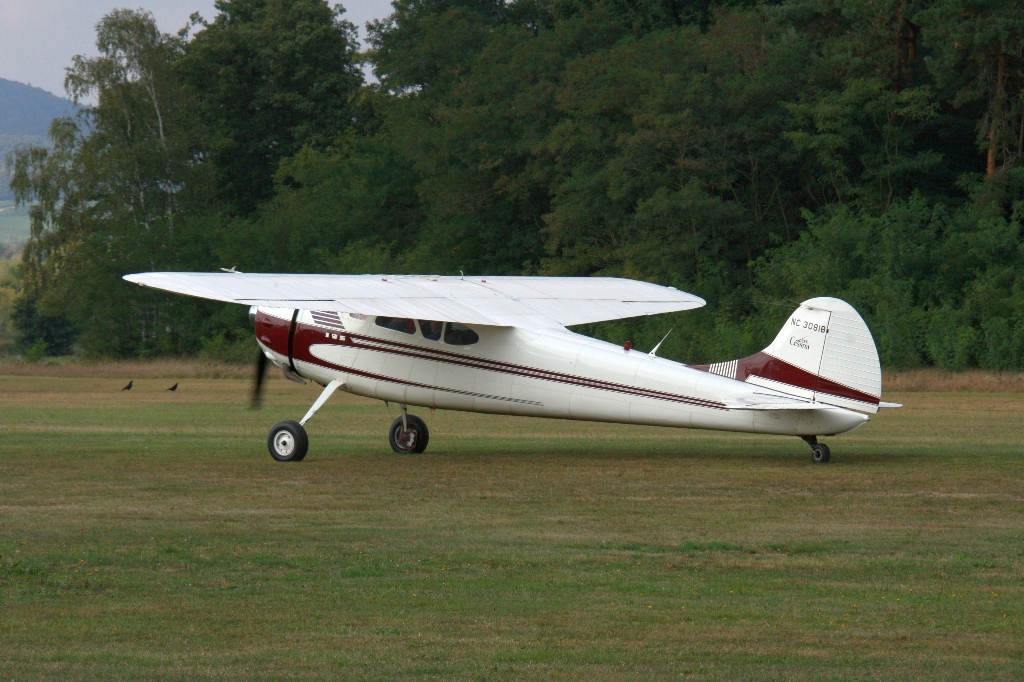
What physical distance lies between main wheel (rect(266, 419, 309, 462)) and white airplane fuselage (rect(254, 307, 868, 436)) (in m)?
1.13

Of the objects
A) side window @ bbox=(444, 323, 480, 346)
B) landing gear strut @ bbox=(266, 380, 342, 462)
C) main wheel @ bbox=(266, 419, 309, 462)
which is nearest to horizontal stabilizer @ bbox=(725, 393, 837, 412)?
side window @ bbox=(444, 323, 480, 346)

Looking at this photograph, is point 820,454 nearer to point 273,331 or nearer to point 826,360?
point 826,360

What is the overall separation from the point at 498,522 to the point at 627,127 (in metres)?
38.6

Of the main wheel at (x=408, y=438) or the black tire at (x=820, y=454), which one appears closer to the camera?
the black tire at (x=820, y=454)

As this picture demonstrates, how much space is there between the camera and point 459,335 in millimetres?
15461

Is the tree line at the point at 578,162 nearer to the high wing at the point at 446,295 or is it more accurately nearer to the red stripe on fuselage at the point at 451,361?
the high wing at the point at 446,295

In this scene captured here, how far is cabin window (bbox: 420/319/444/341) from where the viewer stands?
51.0ft

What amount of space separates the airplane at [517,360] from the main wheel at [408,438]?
0.02 m

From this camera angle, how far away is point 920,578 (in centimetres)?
808

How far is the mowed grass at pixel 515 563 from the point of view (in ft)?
20.4

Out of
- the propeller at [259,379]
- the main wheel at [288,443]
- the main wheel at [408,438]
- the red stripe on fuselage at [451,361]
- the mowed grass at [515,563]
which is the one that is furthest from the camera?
the propeller at [259,379]

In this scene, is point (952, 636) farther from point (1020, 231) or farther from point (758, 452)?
point (1020, 231)

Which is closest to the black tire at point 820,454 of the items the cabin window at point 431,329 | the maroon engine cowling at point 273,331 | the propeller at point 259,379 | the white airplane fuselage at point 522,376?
the white airplane fuselage at point 522,376

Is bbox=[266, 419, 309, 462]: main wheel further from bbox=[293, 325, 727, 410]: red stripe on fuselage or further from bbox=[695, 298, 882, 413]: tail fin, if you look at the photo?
bbox=[695, 298, 882, 413]: tail fin
